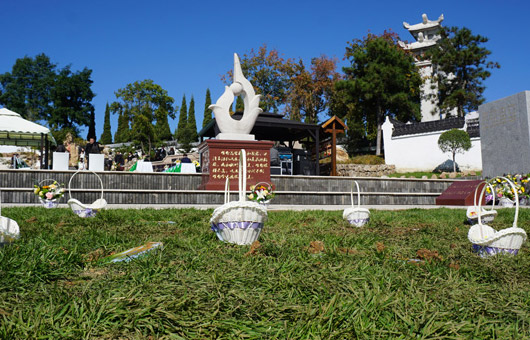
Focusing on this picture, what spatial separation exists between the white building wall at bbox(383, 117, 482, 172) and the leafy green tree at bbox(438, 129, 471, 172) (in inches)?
27.3

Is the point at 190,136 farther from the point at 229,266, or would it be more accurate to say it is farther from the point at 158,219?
the point at 229,266

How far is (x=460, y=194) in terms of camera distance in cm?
1160

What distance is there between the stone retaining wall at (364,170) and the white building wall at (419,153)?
1.55 m

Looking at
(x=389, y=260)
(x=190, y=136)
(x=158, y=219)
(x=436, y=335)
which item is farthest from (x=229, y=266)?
(x=190, y=136)

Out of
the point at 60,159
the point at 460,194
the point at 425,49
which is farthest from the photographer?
the point at 425,49

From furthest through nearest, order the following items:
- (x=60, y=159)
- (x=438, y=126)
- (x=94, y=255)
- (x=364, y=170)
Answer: (x=438, y=126) < (x=364, y=170) < (x=60, y=159) < (x=94, y=255)

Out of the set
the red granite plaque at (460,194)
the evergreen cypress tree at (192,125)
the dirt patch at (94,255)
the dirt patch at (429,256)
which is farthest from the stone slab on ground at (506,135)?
the evergreen cypress tree at (192,125)

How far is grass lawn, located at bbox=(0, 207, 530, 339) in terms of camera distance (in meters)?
1.77

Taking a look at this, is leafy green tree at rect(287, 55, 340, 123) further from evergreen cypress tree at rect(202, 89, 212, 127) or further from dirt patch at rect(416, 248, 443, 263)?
dirt patch at rect(416, 248, 443, 263)

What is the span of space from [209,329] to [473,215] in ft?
16.1

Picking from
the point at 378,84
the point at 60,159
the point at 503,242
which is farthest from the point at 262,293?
the point at 378,84

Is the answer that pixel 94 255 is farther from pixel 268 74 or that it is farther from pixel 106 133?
pixel 106 133

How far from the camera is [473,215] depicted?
18.4 feet

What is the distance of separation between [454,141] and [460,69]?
14.4 meters
